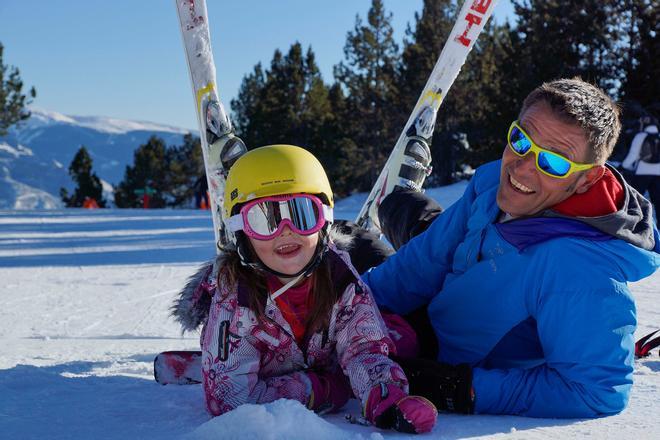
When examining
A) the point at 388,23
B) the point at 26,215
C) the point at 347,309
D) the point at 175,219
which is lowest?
the point at 26,215

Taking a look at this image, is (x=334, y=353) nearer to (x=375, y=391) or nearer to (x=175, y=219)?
(x=375, y=391)

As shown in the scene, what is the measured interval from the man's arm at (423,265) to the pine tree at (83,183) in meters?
42.9

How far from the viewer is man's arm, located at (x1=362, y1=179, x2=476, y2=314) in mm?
2760

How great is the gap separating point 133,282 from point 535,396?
5.09 meters

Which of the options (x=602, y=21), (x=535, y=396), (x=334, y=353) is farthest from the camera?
(x=602, y=21)

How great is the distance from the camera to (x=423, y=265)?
284cm

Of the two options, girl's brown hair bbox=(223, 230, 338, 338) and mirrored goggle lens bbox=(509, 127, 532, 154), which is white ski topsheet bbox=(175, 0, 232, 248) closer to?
girl's brown hair bbox=(223, 230, 338, 338)

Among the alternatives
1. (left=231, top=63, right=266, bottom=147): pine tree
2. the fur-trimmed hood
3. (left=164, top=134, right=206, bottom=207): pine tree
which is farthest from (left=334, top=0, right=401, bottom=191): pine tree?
the fur-trimmed hood

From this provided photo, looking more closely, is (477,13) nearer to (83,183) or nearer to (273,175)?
(273,175)

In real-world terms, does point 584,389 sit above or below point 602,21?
below

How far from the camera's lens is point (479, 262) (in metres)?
2.47

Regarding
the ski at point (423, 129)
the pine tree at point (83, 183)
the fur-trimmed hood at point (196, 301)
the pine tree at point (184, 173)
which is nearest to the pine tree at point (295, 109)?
the pine tree at point (184, 173)

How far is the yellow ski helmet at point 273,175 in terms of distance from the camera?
7.41 feet

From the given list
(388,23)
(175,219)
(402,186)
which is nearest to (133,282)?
(402,186)
